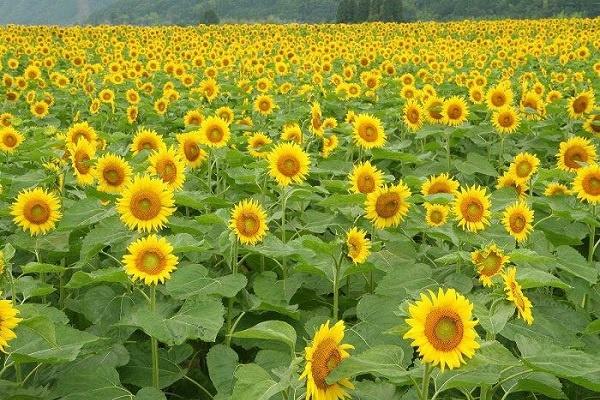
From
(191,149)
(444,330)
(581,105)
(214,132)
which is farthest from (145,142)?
(581,105)

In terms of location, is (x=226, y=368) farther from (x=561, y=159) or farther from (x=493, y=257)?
(x=561, y=159)

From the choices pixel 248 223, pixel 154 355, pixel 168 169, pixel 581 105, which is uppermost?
pixel 168 169

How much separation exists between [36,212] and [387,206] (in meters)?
1.77

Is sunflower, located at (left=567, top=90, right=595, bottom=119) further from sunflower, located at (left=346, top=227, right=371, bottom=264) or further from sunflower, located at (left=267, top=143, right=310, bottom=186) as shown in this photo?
sunflower, located at (left=346, top=227, right=371, bottom=264)

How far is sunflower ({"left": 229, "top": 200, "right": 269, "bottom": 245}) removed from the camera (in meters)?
3.13

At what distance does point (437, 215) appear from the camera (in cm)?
360

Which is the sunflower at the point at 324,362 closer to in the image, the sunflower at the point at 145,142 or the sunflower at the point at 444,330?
the sunflower at the point at 444,330

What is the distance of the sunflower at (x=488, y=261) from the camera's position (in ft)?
9.25

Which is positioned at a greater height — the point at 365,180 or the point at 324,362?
the point at 324,362

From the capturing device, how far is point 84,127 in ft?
15.0

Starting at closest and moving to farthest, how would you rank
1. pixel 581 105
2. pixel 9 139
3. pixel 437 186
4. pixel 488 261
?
pixel 488 261, pixel 437 186, pixel 9 139, pixel 581 105

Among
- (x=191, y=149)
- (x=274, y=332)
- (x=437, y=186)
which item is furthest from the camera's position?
(x=191, y=149)

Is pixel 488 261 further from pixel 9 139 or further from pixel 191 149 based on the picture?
pixel 9 139

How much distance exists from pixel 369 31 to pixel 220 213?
71.9 ft
